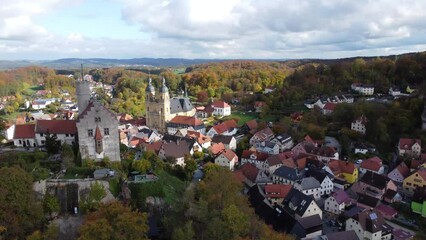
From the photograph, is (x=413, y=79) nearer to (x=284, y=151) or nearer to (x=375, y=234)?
(x=284, y=151)

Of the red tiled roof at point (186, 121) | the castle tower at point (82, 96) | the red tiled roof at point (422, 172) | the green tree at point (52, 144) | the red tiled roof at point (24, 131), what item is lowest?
the red tiled roof at point (422, 172)

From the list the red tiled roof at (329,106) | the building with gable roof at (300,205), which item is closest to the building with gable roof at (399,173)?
the building with gable roof at (300,205)

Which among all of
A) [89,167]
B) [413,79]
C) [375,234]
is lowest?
[375,234]

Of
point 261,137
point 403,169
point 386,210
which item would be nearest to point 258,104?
point 261,137

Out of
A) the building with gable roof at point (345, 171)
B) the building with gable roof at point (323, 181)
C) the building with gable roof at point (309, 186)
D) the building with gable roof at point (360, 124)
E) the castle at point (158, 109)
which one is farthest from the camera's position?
the castle at point (158, 109)

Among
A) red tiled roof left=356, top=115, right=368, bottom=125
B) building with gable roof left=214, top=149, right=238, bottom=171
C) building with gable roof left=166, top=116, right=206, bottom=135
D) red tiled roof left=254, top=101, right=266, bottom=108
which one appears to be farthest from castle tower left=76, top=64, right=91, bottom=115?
red tiled roof left=254, top=101, right=266, bottom=108

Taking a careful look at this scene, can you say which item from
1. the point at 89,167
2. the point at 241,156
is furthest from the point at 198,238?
the point at 241,156

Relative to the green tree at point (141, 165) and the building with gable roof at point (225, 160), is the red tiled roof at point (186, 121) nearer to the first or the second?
the building with gable roof at point (225, 160)
